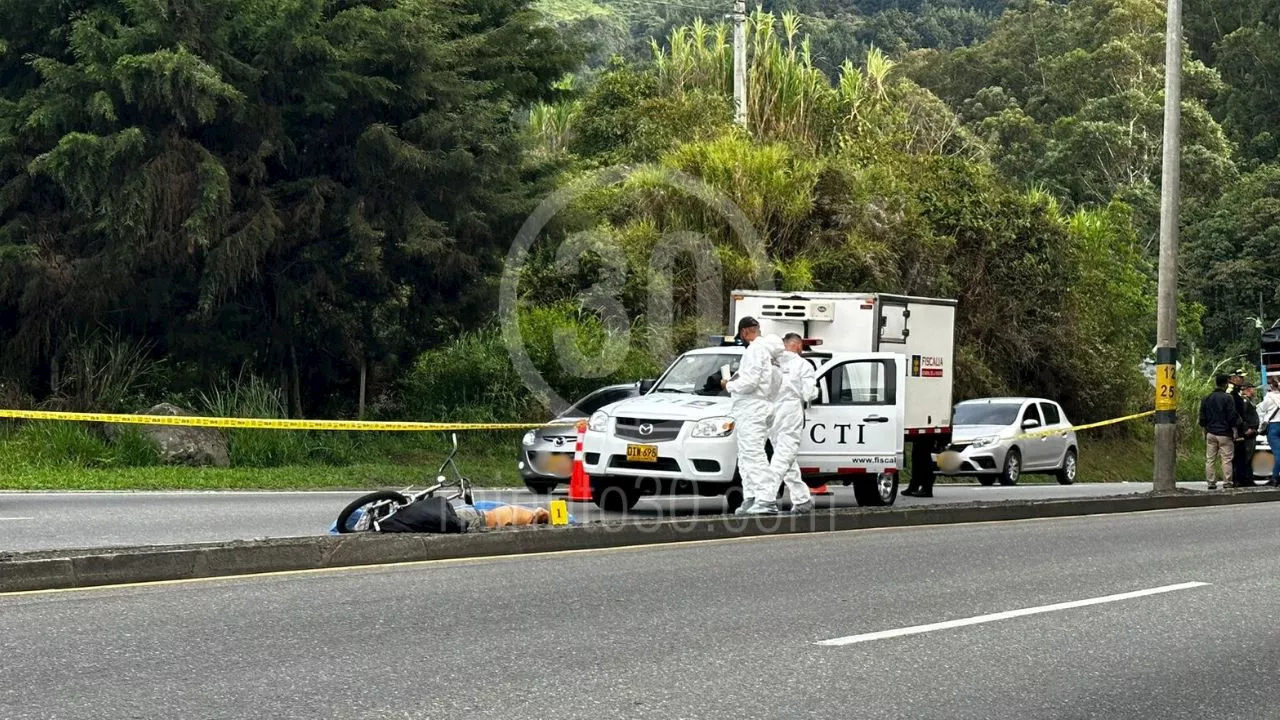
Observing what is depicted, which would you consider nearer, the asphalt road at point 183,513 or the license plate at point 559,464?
the asphalt road at point 183,513

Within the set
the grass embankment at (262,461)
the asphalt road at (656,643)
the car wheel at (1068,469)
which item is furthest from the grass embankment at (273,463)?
the car wheel at (1068,469)

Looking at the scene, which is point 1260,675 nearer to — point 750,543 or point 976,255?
point 750,543

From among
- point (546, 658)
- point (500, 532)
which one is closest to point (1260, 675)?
point (546, 658)

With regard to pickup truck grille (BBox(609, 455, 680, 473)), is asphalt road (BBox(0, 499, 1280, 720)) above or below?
below

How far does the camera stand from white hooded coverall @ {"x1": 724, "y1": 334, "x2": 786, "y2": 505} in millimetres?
14156

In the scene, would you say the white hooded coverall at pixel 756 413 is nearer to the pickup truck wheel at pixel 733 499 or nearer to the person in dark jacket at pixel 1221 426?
the pickup truck wheel at pixel 733 499

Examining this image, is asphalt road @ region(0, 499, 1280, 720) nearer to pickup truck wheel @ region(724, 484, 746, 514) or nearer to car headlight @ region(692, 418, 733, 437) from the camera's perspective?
car headlight @ region(692, 418, 733, 437)

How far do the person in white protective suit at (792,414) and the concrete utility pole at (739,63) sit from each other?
20.0 metres

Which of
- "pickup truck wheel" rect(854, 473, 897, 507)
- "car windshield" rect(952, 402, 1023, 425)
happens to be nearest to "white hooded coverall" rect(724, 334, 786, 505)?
"pickup truck wheel" rect(854, 473, 897, 507)

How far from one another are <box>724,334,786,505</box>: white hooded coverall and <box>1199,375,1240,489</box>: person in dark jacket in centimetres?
1167

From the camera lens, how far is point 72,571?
9.66 meters

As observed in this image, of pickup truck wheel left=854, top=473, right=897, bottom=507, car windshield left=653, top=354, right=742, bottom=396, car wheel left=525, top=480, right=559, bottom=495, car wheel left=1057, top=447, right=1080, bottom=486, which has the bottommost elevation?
car wheel left=1057, top=447, right=1080, bottom=486

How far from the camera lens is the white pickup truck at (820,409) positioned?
1538 centimetres

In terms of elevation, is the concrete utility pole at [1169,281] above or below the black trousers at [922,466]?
above
